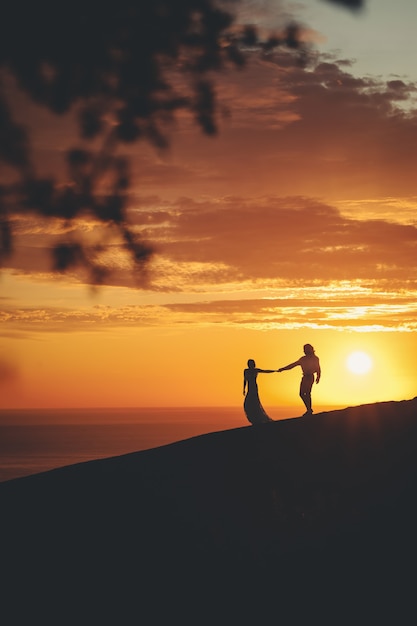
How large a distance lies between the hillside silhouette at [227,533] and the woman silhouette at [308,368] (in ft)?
10.4

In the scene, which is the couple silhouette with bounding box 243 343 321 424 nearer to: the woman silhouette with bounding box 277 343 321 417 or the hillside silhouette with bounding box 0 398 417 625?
the woman silhouette with bounding box 277 343 321 417

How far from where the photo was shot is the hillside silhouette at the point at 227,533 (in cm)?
1666

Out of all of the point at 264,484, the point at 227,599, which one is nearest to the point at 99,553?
the point at 227,599

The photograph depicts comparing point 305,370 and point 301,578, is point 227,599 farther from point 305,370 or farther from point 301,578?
point 305,370

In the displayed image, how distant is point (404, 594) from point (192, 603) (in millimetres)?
3957

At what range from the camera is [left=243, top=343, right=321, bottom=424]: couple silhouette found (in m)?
26.6

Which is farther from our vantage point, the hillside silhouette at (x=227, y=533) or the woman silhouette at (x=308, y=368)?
the woman silhouette at (x=308, y=368)

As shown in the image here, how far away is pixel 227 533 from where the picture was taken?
61.6 ft

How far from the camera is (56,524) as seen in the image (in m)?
19.6

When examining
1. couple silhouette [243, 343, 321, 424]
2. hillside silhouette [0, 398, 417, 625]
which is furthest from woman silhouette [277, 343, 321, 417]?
hillside silhouette [0, 398, 417, 625]

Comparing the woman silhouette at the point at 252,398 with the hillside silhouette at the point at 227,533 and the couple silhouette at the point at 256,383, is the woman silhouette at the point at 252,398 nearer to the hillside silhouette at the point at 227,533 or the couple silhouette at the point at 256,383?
the couple silhouette at the point at 256,383

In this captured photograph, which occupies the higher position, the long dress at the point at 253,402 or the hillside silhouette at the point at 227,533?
the long dress at the point at 253,402

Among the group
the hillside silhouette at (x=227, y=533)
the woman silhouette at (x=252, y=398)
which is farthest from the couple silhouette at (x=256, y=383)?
the hillside silhouette at (x=227, y=533)

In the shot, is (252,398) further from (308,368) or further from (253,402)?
(308,368)
